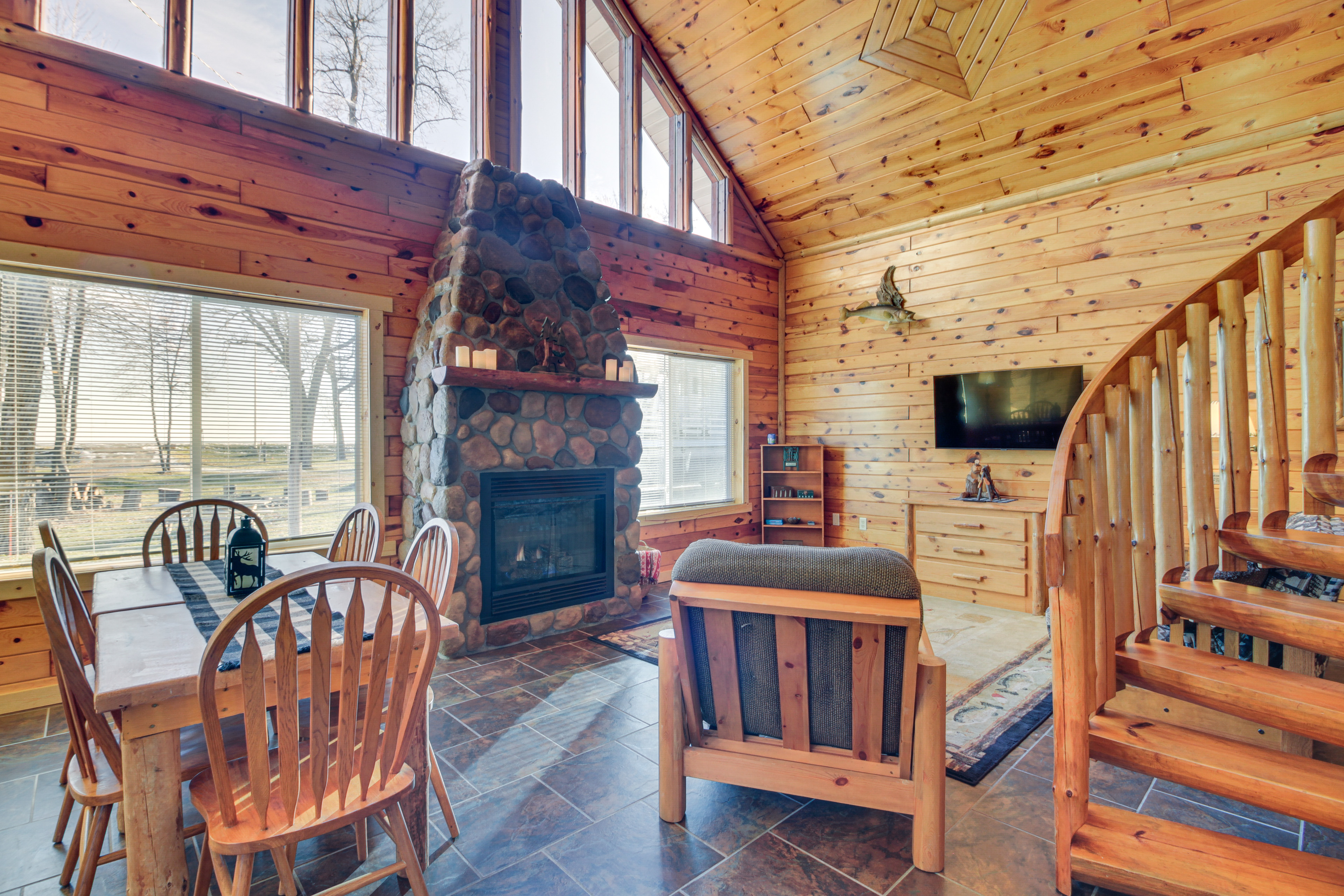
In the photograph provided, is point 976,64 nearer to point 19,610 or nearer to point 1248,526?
point 1248,526

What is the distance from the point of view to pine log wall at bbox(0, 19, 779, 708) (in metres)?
2.84

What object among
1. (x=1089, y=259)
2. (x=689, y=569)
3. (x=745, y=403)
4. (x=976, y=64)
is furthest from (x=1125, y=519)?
(x=745, y=403)

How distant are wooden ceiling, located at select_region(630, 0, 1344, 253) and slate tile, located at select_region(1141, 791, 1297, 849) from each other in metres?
3.87

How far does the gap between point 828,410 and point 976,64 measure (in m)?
2.79

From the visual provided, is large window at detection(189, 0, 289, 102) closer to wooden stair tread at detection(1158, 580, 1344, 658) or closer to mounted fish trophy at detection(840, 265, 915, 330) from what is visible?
mounted fish trophy at detection(840, 265, 915, 330)

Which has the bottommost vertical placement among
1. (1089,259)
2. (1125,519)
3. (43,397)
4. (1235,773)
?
(1235,773)

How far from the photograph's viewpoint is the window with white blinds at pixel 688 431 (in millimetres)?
5348

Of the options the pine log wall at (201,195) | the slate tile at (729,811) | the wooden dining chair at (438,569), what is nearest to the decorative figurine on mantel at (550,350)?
the pine log wall at (201,195)

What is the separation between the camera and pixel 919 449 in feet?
17.1

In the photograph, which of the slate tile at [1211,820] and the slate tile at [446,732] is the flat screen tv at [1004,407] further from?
the slate tile at [446,732]

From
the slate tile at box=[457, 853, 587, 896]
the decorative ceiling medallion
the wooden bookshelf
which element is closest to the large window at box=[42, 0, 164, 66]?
the slate tile at box=[457, 853, 587, 896]

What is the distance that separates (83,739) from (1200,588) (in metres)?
3.10

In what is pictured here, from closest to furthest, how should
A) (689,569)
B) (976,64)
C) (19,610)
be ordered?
(689,569) < (19,610) < (976,64)

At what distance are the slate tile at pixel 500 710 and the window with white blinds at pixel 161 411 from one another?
1519 mm
